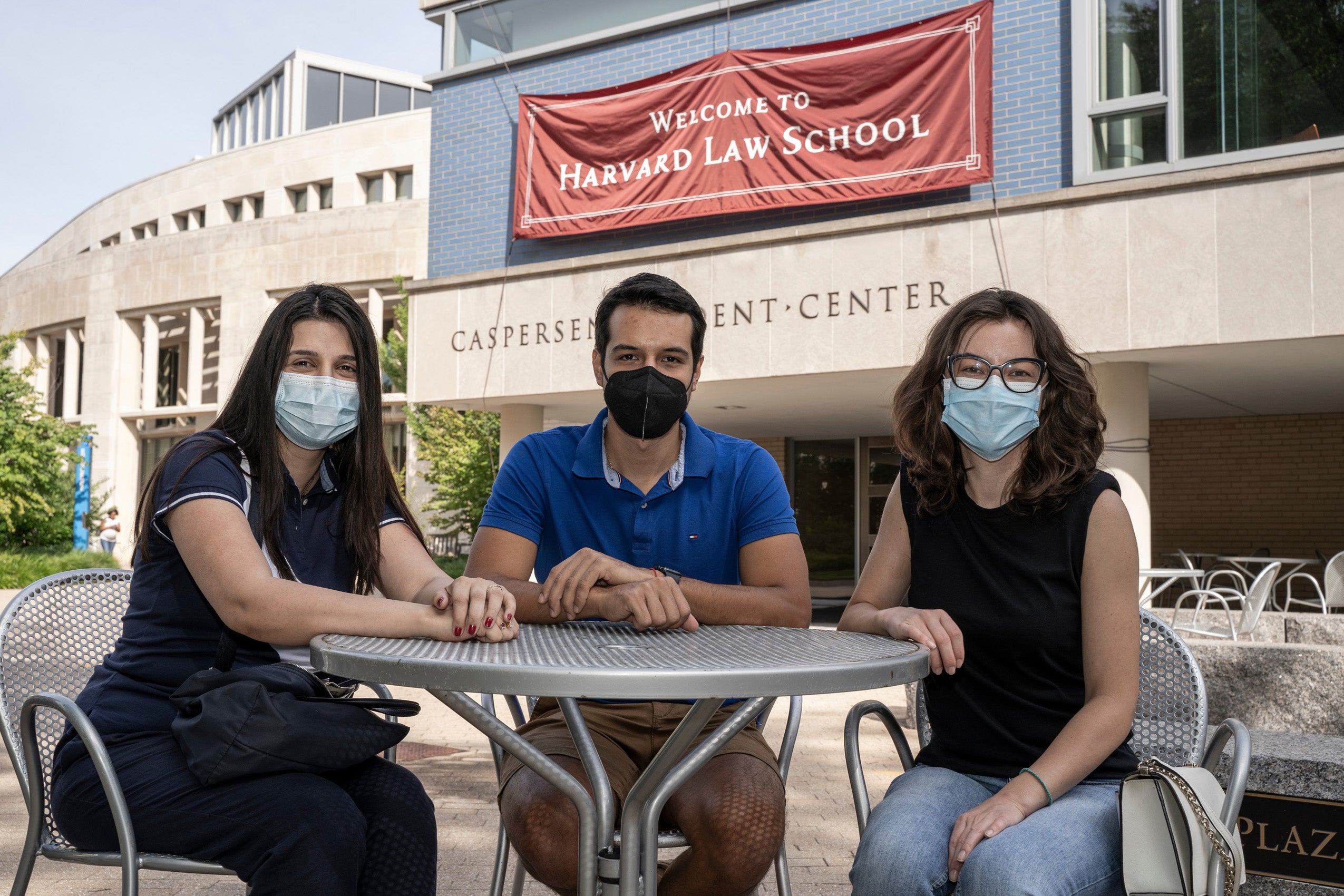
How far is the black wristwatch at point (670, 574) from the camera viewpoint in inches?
99.7

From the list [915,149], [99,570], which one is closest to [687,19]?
[915,149]

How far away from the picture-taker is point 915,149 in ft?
40.2

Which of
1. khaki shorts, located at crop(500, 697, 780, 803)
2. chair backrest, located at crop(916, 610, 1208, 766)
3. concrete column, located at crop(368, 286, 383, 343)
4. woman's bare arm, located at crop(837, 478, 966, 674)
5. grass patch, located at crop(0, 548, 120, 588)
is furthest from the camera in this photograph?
concrete column, located at crop(368, 286, 383, 343)

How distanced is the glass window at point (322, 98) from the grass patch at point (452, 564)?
1085 inches

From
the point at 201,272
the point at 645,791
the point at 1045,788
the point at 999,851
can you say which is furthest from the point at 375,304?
the point at 999,851

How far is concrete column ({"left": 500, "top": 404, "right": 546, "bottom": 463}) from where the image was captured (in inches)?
619

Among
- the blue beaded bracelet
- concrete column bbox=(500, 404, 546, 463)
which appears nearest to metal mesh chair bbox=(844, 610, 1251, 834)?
the blue beaded bracelet

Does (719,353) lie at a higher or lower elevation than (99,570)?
higher

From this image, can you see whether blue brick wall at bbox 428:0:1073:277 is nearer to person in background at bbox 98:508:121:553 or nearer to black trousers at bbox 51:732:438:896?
black trousers at bbox 51:732:438:896

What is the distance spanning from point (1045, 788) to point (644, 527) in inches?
46.2

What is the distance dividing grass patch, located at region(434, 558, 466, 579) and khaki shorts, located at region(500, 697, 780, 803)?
19.9 m

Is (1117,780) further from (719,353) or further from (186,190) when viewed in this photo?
(186,190)

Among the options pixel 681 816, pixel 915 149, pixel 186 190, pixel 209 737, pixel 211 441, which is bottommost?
pixel 681 816

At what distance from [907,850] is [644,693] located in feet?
2.56
